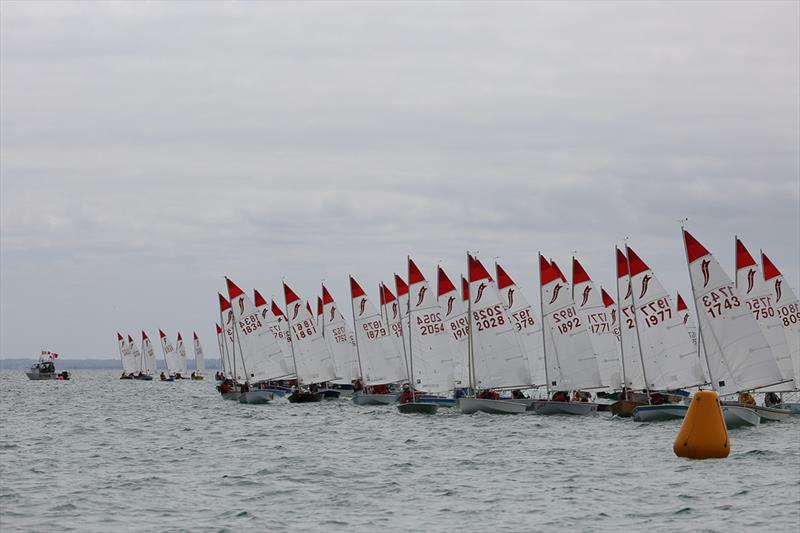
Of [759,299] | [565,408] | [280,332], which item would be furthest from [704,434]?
[280,332]

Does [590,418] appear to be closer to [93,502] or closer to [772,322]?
[772,322]

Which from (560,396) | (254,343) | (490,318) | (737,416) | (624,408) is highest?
(254,343)

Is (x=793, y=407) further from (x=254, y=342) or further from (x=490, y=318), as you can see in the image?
(x=254, y=342)

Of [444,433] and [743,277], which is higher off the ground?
[743,277]

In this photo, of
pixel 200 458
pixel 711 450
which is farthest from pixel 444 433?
pixel 711 450

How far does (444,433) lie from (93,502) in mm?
20621

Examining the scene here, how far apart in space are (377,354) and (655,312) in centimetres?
2398

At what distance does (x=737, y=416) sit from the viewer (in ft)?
148

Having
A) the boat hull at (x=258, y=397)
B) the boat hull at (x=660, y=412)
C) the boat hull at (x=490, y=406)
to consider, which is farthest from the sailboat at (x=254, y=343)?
the boat hull at (x=660, y=412)

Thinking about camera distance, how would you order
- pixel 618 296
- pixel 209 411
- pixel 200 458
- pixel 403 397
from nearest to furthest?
pixel 200 458 → pixel 618 296 → pixel 403 397 → pixel 209 411

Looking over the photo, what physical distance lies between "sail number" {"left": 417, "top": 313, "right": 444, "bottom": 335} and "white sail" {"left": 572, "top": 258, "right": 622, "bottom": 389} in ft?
23.2

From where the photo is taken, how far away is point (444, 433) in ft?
152

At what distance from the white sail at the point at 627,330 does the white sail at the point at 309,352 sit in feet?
74.7

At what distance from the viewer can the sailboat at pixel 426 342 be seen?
201 feet
